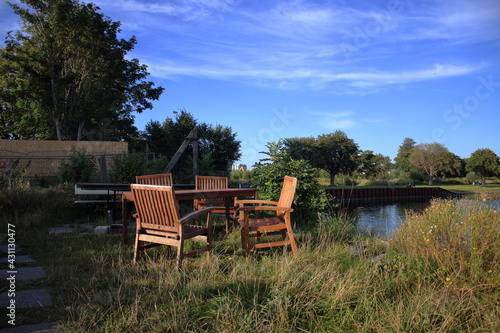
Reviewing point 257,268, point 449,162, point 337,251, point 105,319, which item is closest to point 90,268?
point 105,319

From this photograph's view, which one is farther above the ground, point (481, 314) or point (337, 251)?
point (337, 251)

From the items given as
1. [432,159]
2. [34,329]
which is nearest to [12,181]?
[34,329]

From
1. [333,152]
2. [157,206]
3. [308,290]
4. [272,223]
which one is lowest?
[308,290]

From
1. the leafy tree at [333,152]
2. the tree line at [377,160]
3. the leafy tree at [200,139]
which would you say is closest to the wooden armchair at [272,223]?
the leafy tree at [200,139]

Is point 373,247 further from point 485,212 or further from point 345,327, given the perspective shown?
point 345,327

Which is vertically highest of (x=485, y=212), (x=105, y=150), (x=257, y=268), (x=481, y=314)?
(x=105, y=150)

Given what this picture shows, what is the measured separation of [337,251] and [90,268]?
7.56ft

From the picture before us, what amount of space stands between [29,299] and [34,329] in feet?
1.89

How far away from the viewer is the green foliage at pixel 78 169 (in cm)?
902

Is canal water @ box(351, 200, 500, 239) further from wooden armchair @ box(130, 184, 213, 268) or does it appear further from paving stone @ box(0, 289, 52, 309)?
paving stone @ box(0, 289, 52, 309)

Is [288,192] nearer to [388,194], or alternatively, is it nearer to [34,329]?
[34,329]

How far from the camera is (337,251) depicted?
355 cm

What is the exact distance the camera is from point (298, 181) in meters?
5.71

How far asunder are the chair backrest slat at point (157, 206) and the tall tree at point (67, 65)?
62.6ft
